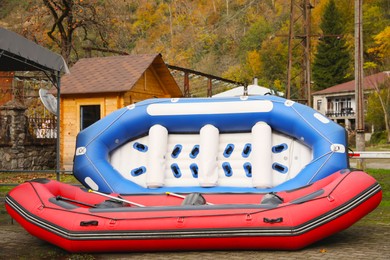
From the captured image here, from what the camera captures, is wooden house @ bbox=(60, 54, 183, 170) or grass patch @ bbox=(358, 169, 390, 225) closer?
grass patch @ bbox=(358, 169, 390, 225)

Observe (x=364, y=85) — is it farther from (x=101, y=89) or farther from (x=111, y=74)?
(x=101, y=89)

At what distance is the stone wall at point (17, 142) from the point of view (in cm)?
1877

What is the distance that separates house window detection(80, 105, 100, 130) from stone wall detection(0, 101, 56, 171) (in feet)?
4.86

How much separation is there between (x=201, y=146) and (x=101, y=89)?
9.55 metres

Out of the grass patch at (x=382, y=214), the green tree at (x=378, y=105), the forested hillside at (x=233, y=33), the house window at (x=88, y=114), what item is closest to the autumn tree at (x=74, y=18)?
the house window at (x=88, y=114)

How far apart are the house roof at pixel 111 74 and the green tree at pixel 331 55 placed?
146 feet

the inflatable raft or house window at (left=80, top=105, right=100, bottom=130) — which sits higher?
house window at (left=80, top=105, right=100, bottom=130)

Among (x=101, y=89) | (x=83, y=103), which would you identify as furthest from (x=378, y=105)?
(x=101, y=89)

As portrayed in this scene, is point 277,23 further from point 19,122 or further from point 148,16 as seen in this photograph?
point 19,122

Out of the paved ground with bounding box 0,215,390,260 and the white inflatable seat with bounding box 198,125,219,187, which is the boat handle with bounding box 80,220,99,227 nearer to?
the paved ground with bounding box 0,215,390,260

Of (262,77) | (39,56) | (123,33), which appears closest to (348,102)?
(262,77)

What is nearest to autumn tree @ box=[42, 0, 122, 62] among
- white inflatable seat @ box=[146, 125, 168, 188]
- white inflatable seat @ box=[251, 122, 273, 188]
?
white inflatable seat @ box=[146, 125, 168, 188]

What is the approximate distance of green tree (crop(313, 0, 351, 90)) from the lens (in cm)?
6431

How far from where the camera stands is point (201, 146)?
9.90m
